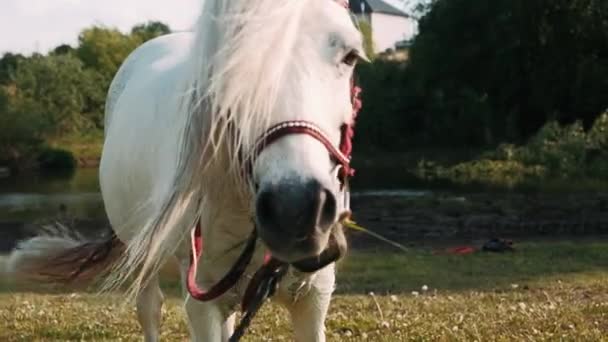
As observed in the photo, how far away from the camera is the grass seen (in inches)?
259

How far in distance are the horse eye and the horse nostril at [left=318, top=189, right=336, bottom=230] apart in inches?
24.1

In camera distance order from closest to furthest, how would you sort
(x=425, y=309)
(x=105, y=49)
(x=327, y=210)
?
1. (x=327, y=210)
2. (x=425, y=309)
3. (x=105, y=49)

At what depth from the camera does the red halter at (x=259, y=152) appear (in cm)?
276

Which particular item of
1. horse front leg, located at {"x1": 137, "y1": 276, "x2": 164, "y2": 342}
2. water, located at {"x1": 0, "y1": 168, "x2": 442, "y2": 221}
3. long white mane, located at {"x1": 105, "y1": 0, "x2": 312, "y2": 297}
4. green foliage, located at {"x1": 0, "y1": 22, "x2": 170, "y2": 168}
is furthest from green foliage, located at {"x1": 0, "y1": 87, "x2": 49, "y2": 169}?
long white mane, located at {"x1": 105, "y1": 0, "x2": 312, "y2": 297}

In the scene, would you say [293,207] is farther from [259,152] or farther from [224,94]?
[224,94]

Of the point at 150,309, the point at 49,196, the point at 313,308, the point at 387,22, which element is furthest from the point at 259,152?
the point at 387,22

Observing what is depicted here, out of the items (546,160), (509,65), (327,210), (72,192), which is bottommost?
(546,160)

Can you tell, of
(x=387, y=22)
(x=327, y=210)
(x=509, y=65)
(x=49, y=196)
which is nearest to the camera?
(x=327, y=210)

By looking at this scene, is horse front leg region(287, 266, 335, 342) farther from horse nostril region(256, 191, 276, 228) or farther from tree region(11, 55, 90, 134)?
tree region(11, 55, 90, 134)

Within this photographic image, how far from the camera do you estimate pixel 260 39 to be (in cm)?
287

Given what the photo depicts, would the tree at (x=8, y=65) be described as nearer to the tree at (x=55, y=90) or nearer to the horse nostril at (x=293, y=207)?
the tree at (x=55, y=90)

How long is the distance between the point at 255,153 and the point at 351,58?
0.56 m

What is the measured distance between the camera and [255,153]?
2.83 metres

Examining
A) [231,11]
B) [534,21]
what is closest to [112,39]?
[534,21]
